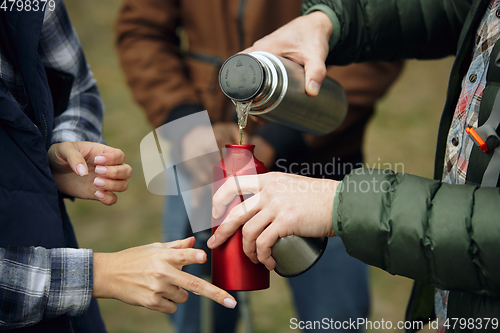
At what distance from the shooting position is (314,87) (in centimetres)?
78

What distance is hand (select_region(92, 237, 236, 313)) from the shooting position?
2.22 feet

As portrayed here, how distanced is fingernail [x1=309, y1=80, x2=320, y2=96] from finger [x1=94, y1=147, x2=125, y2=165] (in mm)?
362

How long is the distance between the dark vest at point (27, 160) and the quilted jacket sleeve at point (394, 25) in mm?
584

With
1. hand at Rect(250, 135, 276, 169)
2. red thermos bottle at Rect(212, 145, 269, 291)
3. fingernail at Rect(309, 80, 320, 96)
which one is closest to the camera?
red thermos bottle at Rect(212, 145, 269, 291)

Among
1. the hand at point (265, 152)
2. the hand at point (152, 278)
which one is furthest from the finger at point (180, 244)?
the hand at point (265, 152)

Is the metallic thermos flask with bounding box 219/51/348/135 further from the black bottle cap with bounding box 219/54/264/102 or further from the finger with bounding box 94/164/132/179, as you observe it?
the finger with bounding box 94/164/132/179

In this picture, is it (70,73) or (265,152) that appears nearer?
(70,73)

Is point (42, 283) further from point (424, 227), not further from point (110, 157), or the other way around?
point (424, 227)

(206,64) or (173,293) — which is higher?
(206,64)

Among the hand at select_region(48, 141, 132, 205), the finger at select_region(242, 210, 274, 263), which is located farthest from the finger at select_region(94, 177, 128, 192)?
the finger at select_region(242, 210, 274, 263)

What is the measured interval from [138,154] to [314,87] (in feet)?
8.08

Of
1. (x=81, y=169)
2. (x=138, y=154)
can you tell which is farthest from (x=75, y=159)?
(x=138, y=154)

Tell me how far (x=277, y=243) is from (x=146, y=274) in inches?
8.5

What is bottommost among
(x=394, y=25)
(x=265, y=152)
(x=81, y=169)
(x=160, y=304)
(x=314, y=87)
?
(x=160, y=304)
